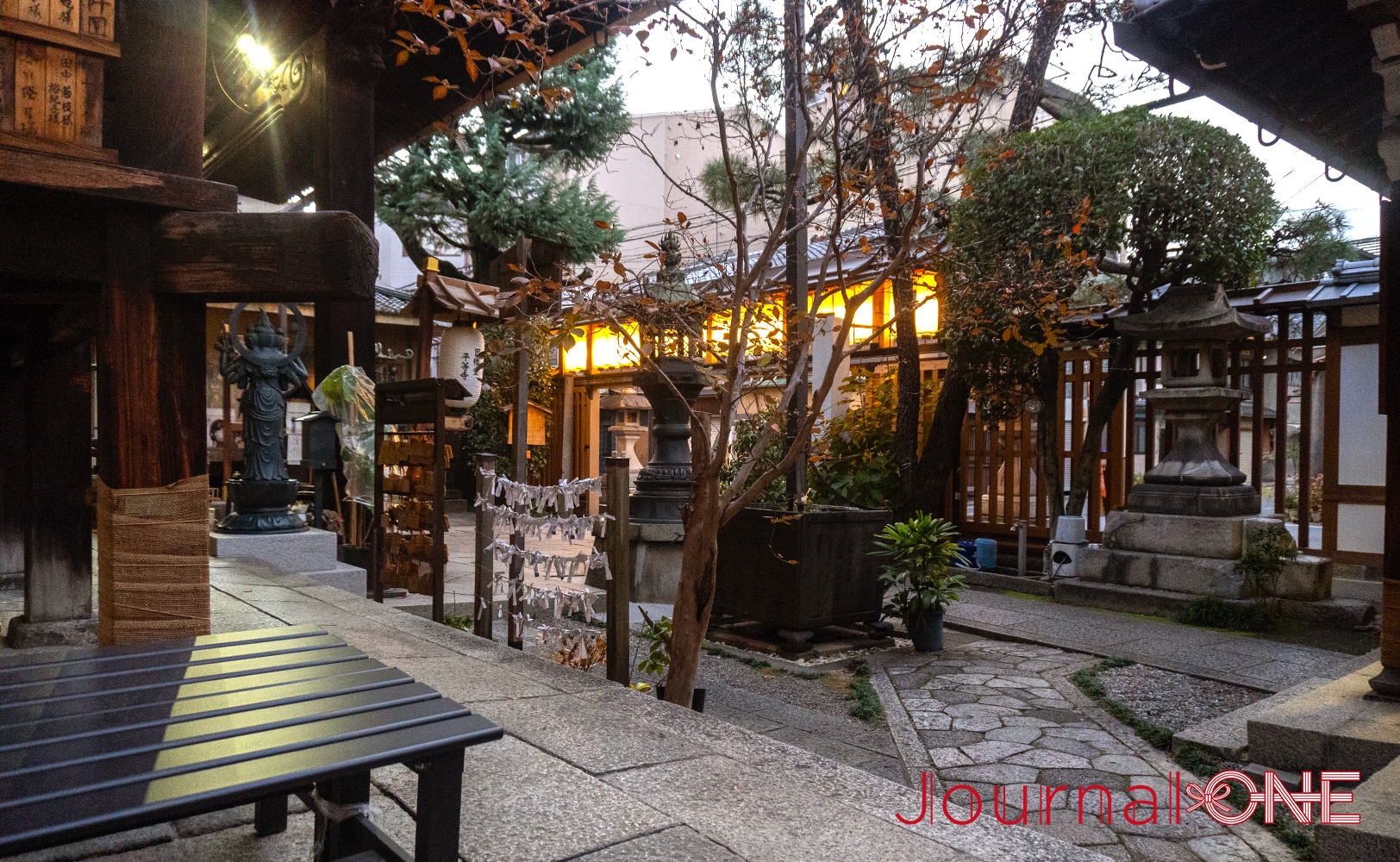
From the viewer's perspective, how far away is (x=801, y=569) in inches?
273

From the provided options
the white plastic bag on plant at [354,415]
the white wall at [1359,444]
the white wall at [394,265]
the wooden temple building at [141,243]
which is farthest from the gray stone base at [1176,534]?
the white wall at [394,265]

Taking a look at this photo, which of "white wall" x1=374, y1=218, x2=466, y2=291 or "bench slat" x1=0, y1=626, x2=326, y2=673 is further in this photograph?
"white wall" x1=374, y1=218, x2=466, y2=291

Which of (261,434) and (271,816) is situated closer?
(271,816)

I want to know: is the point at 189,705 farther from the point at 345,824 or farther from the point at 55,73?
the point at 55,73

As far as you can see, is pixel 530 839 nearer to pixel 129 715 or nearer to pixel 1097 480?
pixel 129 715

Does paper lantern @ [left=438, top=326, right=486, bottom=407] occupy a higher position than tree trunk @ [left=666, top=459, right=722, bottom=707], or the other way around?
paper lantern @ [left=438, top=326, right=486, bottom=407]

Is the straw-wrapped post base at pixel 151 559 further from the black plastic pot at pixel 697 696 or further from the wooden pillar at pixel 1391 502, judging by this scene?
the wooden pillar at pixel 1391 502

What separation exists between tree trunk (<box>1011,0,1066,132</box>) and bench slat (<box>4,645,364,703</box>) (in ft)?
14.0

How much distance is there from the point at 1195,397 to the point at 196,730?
9.53 m

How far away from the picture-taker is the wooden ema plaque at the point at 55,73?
8.28 ft

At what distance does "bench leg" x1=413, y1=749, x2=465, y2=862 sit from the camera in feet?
5.76

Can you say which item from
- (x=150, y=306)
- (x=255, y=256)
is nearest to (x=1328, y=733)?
(x=255, y=256)

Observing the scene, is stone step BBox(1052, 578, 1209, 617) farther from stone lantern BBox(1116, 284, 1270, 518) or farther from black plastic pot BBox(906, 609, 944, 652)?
black plastic pot BBox(906, 609, 944, 652)

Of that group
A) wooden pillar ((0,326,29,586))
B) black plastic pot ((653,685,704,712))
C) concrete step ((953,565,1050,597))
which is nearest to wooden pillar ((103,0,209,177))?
wooden pillar ((0,326,29,586))
